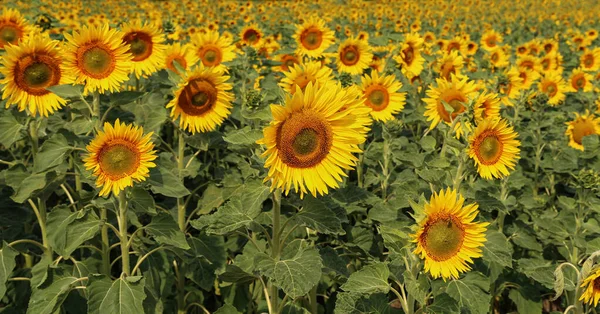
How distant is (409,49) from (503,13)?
82.7 feet

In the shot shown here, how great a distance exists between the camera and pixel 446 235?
248 centimetres

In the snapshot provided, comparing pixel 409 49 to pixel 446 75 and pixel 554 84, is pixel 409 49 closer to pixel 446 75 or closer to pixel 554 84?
pixel 446 75

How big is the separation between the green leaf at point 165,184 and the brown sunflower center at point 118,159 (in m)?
0.17

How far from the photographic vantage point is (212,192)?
3.88 meters

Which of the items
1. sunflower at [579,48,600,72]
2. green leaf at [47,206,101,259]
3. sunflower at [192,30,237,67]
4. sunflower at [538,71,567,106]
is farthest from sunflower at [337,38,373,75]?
sunflower at [579,48,600,72]

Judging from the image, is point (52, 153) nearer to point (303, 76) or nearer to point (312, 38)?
point (303, 76)

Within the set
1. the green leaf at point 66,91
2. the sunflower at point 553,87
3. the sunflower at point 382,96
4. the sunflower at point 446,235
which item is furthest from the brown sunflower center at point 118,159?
the sunflower at point 553,87

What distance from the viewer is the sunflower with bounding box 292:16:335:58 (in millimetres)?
6406

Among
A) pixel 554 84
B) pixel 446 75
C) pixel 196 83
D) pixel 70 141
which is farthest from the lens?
pixel 554 84

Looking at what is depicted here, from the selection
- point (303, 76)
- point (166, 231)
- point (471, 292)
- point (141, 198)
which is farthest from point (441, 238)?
point (303, 76)

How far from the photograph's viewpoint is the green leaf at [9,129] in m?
3.33

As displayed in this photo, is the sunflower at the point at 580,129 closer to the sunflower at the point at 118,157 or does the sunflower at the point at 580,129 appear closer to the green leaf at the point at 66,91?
the sunflower at the point at 118,157

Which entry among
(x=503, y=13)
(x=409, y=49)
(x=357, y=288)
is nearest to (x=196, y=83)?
(x=357, y=288)

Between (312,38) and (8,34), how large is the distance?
3.68 meters
